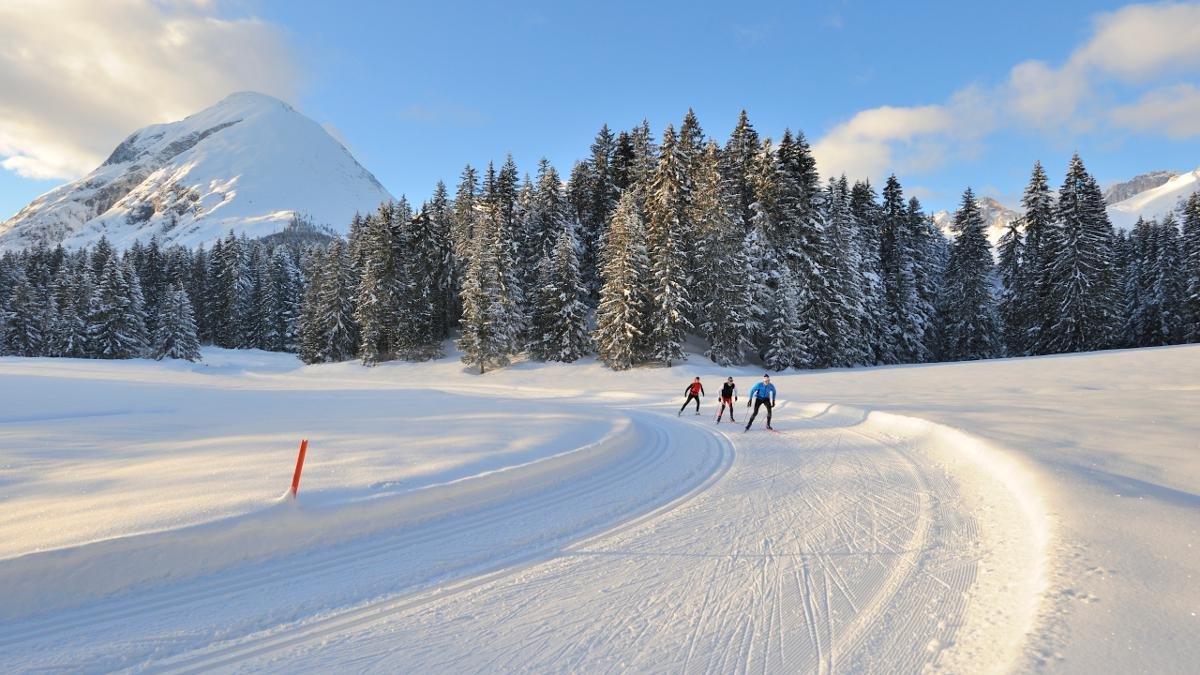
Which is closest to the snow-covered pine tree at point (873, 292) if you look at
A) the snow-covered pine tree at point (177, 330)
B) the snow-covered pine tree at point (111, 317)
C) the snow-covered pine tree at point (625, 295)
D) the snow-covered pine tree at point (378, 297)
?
the snow-covered pine tree at point (625, 295)

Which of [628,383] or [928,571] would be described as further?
[628,383]

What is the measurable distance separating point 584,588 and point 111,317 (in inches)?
2403

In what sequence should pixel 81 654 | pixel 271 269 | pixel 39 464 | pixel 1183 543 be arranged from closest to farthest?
pixel 81 654, pixel 1183 543, pixel 39 464, pixel 271 269

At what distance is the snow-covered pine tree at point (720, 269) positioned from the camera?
3384 centimetres

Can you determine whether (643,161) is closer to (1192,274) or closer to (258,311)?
(1192,274)

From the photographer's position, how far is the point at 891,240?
42812 millimetres

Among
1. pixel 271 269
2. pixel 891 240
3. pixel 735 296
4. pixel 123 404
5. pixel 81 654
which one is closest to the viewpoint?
pixel 81 654

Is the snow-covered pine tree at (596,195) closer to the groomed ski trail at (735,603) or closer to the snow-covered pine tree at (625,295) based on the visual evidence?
the snow-covered pine tree at (625,295)

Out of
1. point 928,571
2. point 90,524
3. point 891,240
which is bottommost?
point 928,571

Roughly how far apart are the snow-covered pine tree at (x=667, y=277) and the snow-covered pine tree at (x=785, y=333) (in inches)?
222

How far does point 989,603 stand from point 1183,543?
8.50 feet

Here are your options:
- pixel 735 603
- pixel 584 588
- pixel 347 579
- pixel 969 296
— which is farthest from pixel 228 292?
pixel 969 296

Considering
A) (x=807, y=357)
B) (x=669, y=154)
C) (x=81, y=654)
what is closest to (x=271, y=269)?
(x=669, y=154)

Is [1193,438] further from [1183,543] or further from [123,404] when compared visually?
[123,404]
